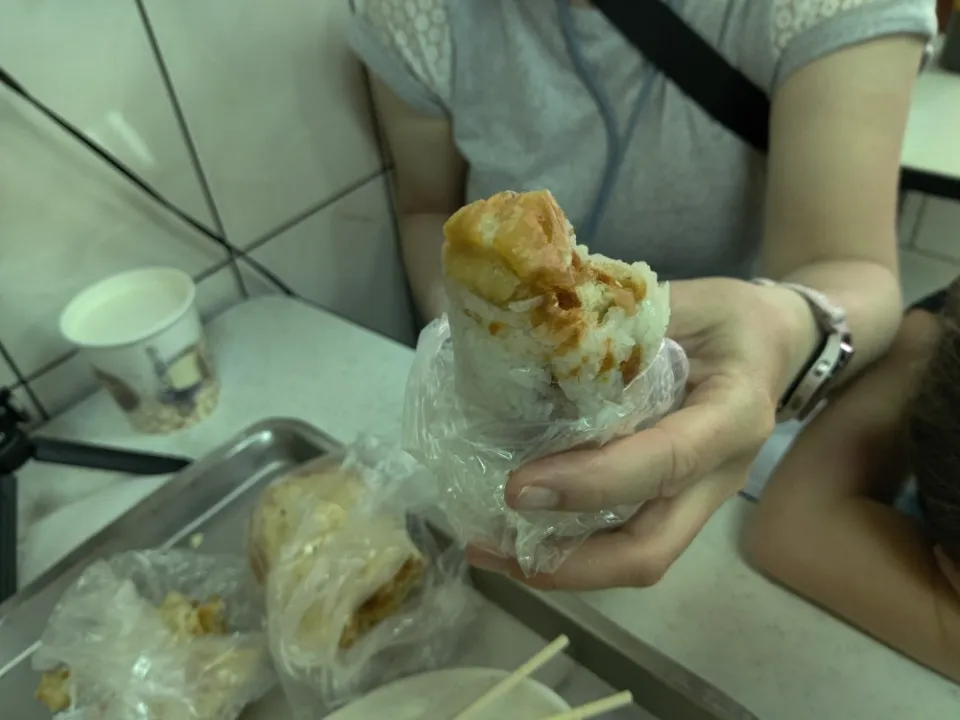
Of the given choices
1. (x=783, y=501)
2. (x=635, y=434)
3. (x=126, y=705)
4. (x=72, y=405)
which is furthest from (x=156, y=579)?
(x=783, y=501)

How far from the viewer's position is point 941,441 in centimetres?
57

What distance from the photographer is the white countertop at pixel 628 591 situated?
0.45m

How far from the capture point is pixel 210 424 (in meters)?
0.67

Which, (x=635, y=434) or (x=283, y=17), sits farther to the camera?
(x=283, y=17)

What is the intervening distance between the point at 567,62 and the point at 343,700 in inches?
22.3

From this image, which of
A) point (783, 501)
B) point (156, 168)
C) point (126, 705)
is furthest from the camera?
point (156, 168)

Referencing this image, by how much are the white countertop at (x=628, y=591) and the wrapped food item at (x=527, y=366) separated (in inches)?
5.0

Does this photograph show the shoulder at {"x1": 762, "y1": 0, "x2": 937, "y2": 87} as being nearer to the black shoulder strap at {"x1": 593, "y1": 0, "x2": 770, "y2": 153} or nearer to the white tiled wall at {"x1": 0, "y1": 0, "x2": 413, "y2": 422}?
the black shoulder strap at {"x1": 593, "y1": 0, "x2": 770, "y2": 153}

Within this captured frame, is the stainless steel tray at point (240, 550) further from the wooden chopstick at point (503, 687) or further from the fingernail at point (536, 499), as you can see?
the fingernail at point (536, 499)

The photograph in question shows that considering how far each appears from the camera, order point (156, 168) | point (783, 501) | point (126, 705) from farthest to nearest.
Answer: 1. point (156, 168)
2. point (783, 501)
3. point (126, 705)

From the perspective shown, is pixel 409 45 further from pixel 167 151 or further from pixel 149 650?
pixel 149 650

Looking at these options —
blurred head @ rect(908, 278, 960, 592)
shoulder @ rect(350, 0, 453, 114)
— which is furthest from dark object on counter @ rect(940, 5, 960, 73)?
shoulder @ rect(350, 0, 453, 114)

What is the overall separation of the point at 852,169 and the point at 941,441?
8.9 inches

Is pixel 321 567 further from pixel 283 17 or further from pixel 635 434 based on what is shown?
pixel 283 17
